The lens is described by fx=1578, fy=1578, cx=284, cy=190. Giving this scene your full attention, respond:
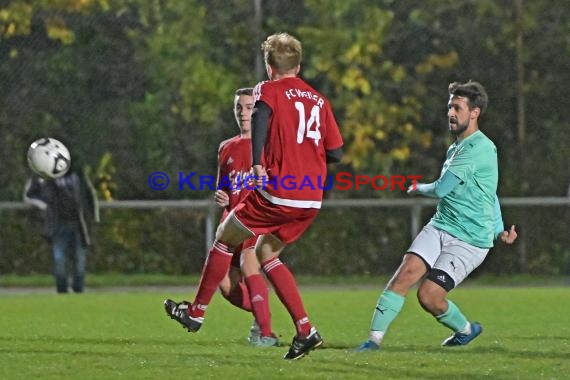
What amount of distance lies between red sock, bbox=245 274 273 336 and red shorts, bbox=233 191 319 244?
102 centimetres

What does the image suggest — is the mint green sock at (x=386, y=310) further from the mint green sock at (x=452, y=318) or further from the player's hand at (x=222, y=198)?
the player's hand at (x=222, y=198)

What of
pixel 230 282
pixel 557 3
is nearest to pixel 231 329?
pixel 230 282

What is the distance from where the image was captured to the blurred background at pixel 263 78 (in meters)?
19.4

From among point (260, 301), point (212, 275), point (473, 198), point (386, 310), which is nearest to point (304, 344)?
point (212, 275)

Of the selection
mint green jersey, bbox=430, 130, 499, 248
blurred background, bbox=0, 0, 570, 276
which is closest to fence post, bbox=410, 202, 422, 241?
blurred background, bbox=0, 0, 570, 276

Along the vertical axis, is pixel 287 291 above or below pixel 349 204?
above

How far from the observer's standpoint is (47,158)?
16094 millimetres

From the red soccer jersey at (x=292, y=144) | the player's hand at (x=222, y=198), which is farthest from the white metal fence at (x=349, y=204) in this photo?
the red soccer jersey at (x=292, y=144)

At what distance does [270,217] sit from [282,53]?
936 mm

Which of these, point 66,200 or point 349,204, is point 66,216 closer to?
point 66,200

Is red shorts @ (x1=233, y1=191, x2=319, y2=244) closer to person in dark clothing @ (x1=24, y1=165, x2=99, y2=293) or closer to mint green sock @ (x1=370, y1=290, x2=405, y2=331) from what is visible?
mint green sock @ (x1=370, y1=290, x2=405, y2=331)

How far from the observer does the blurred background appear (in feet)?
63.5

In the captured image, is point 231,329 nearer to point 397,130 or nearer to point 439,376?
point 439,376

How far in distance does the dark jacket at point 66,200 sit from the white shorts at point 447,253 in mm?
8696
